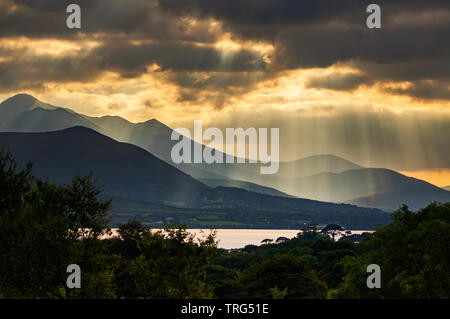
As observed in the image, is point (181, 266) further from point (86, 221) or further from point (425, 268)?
point (425, 268)

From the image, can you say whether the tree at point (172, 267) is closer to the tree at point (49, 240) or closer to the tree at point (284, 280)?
the tree at point (49, 240)

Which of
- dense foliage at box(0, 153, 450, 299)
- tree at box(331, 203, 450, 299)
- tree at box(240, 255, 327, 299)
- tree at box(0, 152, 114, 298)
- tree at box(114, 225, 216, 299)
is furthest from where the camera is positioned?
tree at box(240, 255, 327, 299)

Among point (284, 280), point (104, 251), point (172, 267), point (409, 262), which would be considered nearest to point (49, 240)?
point (104, 251)

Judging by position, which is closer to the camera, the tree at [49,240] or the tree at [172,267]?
the tree at [49,240]

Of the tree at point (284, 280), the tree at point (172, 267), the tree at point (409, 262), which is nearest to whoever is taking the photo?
the tree at point (172, 267)

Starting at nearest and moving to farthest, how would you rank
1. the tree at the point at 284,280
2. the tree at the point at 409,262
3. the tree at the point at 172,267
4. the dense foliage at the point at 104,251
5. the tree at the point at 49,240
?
the tree at the point at 49,240 < the dense foliage at the point at 104,251 < the tree at the point at 172,267 < the tree at the point at 409,262 < the tree at the point at 284,280

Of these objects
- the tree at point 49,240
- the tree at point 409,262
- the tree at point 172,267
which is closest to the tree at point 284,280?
the tree at point 409,262

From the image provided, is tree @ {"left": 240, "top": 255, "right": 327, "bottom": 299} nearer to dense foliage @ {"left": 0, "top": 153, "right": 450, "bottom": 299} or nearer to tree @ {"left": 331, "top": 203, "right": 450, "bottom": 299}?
dense foliage @ {"left": 0, "top": 153, "right": 450, "bottom": 299}

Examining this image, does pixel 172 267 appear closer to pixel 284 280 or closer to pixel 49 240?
pixel 49 240

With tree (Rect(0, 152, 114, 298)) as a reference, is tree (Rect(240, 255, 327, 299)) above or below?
below

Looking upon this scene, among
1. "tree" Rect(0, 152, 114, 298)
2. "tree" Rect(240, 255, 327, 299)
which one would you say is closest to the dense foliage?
"tree" Rect(0, 152, 114, 298)

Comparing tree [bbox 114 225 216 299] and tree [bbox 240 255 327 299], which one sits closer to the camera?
tree [bbox 114 225 216 299]
